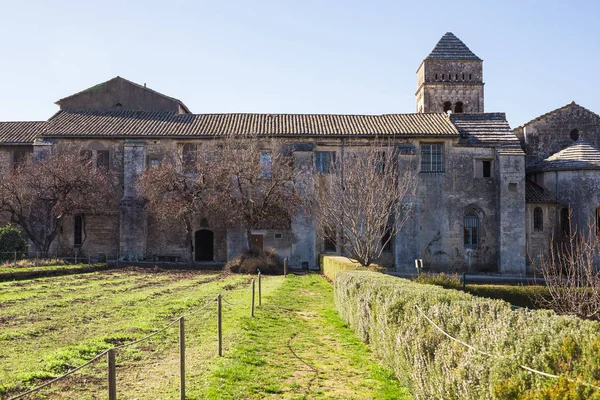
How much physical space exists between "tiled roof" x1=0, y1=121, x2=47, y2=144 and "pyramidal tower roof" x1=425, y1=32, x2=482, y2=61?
28913mm

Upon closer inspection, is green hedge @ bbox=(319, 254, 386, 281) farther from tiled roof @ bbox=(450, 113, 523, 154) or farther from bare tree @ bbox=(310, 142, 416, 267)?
tiled roof @ bbox=(450, 113, 523, 154)

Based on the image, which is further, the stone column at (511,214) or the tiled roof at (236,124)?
the tiled roof at (236,124)

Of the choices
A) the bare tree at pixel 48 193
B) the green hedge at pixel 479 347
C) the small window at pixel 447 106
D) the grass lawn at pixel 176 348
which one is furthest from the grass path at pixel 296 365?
the small window at pixel 447 106

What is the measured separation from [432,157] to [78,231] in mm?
21424

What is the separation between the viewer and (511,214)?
32.7 meters

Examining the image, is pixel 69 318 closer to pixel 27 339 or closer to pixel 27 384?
pixel 27 339

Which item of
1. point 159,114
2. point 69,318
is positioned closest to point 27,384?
point 69,318

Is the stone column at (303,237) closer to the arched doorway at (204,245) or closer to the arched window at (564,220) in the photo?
the arched doorway at (204,245)

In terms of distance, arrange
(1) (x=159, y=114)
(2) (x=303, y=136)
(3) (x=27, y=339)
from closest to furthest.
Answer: (3) (x=27, y=339), (2) (x=303, y=136), (1) (x=159, y=114)

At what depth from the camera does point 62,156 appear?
32.1m

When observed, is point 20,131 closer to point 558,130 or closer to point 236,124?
point 236,124

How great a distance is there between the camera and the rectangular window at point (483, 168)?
34.1 meters

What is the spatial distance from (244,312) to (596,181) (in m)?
25.2

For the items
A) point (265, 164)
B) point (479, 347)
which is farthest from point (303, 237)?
point (479, 347)
